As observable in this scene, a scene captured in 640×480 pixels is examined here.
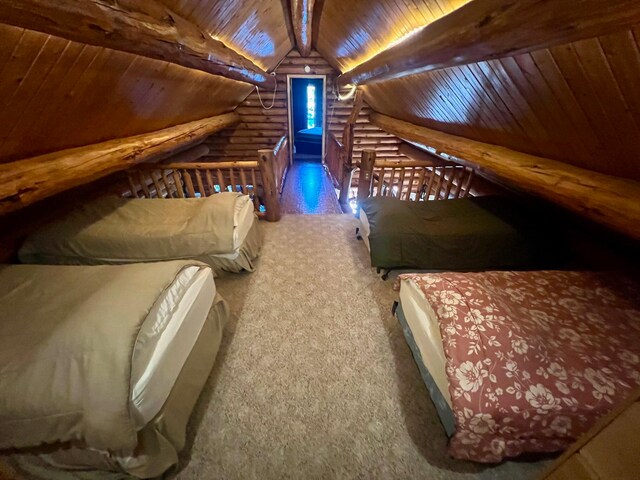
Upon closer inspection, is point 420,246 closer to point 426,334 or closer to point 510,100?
point 426,334

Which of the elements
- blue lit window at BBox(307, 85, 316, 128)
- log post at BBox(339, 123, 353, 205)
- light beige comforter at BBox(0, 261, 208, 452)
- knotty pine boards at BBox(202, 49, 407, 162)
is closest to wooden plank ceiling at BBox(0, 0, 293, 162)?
light beige comforter at BBox(0, 261, 208, 452)

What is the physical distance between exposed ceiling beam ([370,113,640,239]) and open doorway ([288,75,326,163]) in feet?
17.7

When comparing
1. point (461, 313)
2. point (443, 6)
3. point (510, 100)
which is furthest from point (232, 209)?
point (510, 100)

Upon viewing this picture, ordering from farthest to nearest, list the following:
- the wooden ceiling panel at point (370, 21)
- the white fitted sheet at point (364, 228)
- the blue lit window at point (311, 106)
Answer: the blue lit window at point (311, 106) → the white fitted sheet at point (364, 228) → the wooden ceiling panel at point (370, 21)

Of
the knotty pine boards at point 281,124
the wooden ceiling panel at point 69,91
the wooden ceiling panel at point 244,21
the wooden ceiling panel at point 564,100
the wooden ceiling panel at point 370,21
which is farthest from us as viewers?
the knotty pine boards at point 281,124

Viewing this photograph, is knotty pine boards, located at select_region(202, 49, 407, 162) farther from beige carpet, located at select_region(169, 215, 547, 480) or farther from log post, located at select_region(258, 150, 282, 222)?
beige carpet, located at select_region(169, 215, 547, 480)

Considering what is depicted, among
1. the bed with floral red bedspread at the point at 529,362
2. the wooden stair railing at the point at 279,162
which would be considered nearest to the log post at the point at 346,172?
the wooden stair railing at the point at 279,162

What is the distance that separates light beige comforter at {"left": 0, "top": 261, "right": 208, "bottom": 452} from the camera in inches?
38.4

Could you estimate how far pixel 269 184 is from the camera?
138 inches

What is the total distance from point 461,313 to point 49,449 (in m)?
1.96

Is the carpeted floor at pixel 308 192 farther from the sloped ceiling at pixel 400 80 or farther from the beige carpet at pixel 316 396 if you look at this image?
the sloped ceiling at pixel 400 80

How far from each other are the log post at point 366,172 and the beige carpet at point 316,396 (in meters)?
1.53

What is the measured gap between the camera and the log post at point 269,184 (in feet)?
11.0

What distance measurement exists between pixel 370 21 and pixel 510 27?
6.75ft
